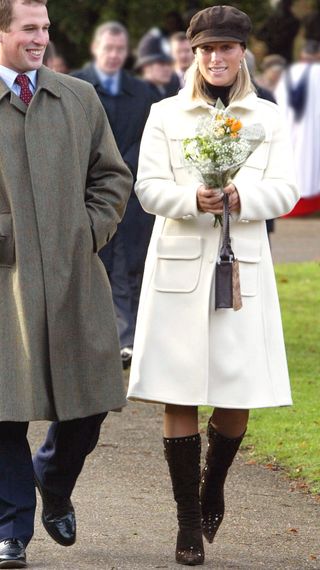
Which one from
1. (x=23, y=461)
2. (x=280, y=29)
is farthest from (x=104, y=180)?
(x=280, y=29)

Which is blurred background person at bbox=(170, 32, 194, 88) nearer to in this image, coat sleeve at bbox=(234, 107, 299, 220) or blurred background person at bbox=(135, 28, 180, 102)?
blurred background person at bbox=(135, 28, 180, 102)

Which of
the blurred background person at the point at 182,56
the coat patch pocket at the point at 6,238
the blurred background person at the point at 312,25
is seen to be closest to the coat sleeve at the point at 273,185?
the coat patch pocket at the point at 6,238

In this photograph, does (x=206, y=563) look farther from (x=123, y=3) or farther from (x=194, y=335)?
(x=123, y=3)

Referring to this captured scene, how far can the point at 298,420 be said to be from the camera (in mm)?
8594

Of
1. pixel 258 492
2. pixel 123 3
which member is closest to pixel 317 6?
pixel 123 3

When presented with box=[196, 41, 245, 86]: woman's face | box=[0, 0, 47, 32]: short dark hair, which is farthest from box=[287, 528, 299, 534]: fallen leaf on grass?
box=[0, 0, 47, 32]: short dark hair

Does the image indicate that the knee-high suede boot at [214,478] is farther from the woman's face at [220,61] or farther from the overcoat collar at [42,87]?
the overcoat collar at [42,87]

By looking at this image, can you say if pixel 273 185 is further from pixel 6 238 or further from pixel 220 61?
pixel 6 238

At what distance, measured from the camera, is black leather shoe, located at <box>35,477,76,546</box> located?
574 cm

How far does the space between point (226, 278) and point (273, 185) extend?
415mm

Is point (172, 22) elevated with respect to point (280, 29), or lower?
A: elevated

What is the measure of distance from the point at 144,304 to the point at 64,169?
0.67 metres

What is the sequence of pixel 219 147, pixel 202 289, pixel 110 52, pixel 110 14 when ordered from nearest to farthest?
1. pixel 219 147
2. pixel 202 289
3. pixel 110 52
4. pixel 110 14

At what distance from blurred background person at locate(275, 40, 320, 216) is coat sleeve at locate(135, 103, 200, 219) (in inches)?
561
